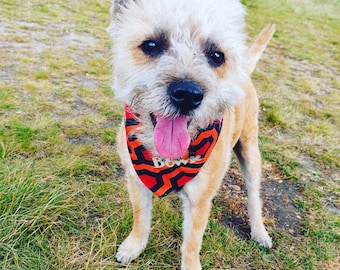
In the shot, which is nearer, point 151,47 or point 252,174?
point 151,47

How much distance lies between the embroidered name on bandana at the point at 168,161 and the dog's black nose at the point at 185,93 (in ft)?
1.22

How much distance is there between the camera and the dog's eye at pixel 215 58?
205 centimetres

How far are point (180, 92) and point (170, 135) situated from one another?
1.00ft

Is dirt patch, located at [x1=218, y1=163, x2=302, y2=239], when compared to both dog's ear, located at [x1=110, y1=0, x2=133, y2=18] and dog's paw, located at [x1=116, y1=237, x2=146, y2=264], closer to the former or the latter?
dog's paw, located at [x1=116, y1=237, x2=146, y2=264]

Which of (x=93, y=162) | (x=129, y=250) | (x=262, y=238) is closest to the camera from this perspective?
(x=129, y=250)

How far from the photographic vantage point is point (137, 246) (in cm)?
254

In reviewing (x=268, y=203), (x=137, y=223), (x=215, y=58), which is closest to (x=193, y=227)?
(x=137, y=223)

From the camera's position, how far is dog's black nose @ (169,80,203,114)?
1754mm

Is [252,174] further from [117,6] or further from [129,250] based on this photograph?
[117,6]

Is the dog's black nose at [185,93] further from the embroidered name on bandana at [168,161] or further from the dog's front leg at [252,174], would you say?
the dog's front leg at [252,174]

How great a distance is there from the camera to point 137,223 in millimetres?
2531

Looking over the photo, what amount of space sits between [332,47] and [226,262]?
803 centimetres

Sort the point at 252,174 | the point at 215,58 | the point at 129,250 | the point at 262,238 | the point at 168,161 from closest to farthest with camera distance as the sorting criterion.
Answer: the point at 215,58 < the point at 168,161 < the point at 129,250 < the point at 262,238 < the point at 252,174

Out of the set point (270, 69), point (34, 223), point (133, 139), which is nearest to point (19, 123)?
point (34, 223)
